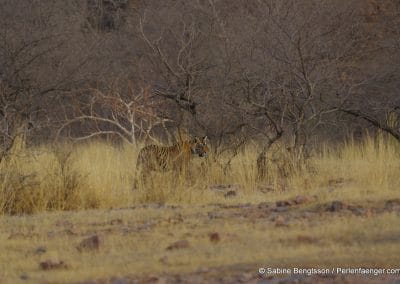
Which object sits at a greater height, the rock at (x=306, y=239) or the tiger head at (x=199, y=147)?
the tiger head at (x=199, y=147)

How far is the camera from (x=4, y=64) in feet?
64.1

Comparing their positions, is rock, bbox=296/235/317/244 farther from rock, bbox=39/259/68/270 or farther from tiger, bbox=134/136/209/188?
tiger, bbox=134/136/209/188

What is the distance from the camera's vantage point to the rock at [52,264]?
7559mm

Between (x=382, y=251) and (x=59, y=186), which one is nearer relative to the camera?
(x=382, y=251)

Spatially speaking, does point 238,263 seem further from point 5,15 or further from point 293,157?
point 5,15

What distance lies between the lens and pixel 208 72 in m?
18.2

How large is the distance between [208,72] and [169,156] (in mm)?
4975

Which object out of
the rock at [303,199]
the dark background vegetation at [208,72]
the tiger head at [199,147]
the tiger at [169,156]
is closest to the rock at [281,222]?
the rock at [303,199]

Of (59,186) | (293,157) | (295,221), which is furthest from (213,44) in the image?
(295,221)

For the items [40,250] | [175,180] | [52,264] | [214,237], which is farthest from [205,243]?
[175,180]

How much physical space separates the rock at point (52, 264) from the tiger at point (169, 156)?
5.08 m

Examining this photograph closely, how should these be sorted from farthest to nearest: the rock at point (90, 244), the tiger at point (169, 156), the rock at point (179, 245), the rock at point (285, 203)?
1. the tiger at point (169, 156)
2. the rock at point (285, 203)
3. the rock at point (90, 244)
4. the rock at point (179, 245)

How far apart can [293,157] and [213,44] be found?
24.7 ft

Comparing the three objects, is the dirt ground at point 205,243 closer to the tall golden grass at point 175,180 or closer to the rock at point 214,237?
the rock at point 214,237
